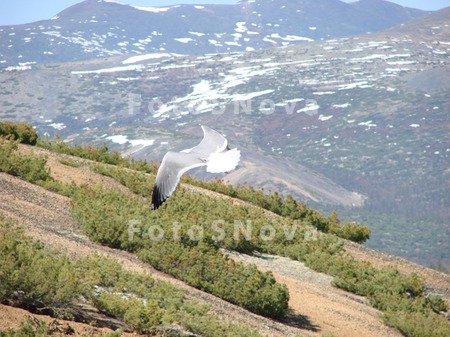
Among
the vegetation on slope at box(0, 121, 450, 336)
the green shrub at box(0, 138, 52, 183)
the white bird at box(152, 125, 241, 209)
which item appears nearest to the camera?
the white bird at box(152, 125, 241, 209)

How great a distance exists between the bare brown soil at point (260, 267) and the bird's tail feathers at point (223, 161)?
92.0 inches

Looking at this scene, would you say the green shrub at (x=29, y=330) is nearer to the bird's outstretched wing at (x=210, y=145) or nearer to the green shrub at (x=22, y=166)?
the bird's outstretched wing at (x=210, y=145)

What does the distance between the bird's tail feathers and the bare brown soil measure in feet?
7.67

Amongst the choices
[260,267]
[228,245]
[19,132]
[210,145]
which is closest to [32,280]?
[210,145]

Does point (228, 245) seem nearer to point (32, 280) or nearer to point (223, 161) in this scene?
point (223, 161)

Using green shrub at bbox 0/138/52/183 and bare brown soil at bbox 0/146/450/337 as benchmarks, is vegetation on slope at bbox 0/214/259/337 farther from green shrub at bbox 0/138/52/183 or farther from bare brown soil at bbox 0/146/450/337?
green shrub at bbox 0/138/52/183

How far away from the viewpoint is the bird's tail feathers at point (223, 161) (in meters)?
10.2

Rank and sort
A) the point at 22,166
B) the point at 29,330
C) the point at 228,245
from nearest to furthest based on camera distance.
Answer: the point at 29,330 < the point at 228,245 < the point at 22,166

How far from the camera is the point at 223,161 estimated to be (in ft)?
34.4

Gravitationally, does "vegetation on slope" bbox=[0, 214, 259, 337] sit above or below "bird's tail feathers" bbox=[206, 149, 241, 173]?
below

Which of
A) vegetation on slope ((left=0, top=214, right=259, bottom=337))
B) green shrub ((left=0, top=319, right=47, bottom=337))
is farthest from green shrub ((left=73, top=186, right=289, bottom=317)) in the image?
green shrub ((left=0, top=319, right=47, bottom=337))

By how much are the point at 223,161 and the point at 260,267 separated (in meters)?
7.52

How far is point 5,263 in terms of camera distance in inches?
396

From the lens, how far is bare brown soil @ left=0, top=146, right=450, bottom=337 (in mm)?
13703
